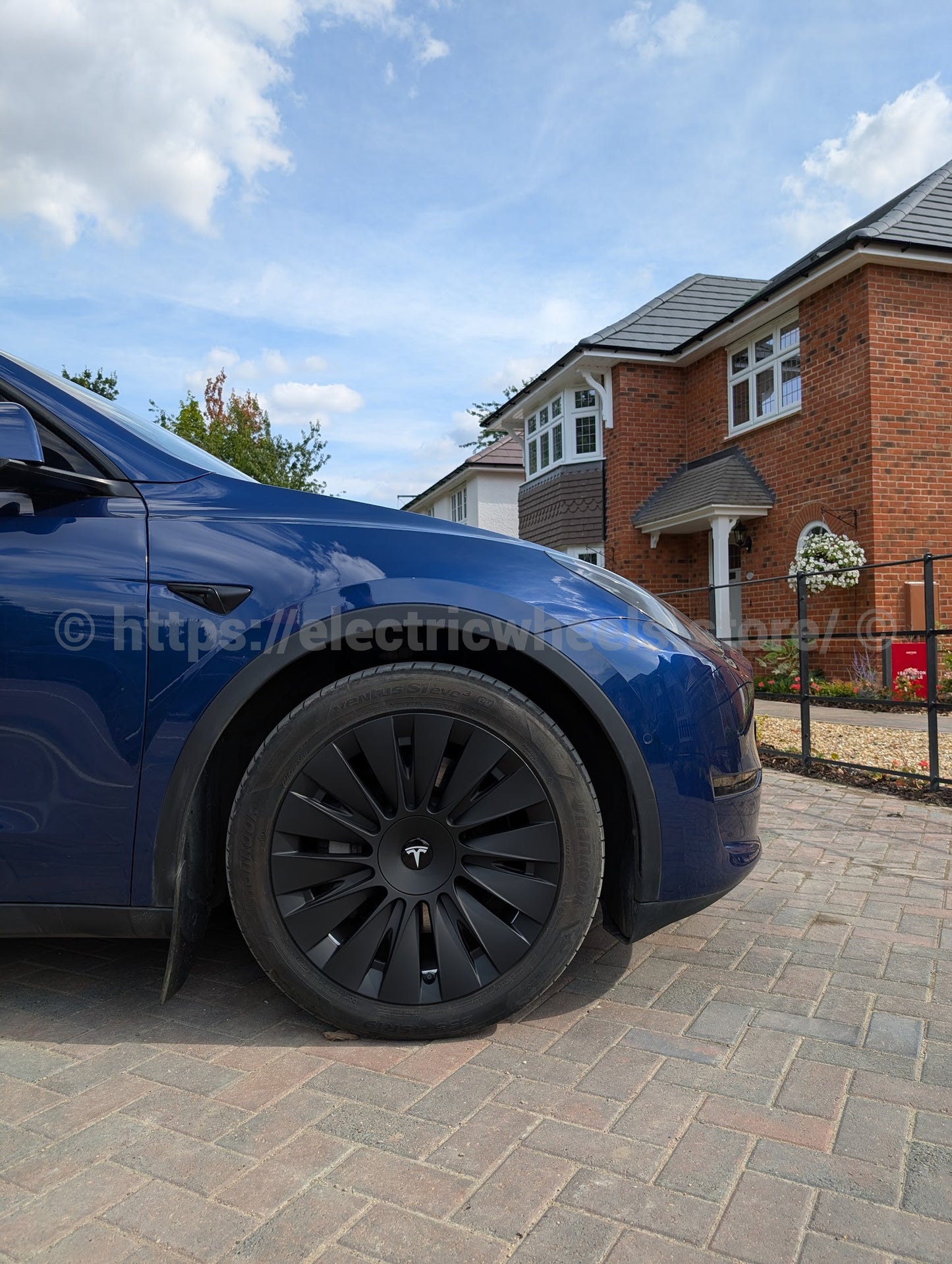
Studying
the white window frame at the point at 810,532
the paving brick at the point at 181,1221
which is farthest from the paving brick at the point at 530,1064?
the white window frame at the point at 810,532

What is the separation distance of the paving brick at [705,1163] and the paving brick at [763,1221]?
0.10 feet

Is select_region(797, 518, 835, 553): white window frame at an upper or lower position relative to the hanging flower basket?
upper

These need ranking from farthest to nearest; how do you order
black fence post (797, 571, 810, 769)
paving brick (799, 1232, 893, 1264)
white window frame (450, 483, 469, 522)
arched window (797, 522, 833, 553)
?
white window frame (450, 483, 469, 522) < arched window (797, 522, 833, 553) < black fence post (797, 571, 810, 769) < paving brick (799, 1232, 893, 1264)

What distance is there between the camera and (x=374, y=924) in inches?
75.5

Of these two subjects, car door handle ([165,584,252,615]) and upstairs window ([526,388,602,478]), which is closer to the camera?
car door handle ([165,584,252,615])

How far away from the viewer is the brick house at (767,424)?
11.6m

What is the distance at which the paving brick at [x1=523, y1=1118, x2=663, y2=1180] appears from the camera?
151 cm

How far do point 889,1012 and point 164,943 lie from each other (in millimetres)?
2113

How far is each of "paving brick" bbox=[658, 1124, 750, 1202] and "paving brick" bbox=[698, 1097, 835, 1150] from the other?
34mm

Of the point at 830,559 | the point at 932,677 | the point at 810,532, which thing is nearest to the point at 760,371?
the point at 810,532

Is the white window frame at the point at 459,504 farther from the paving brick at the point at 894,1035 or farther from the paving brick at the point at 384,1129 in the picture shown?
the paving brick at the point at 384,1129

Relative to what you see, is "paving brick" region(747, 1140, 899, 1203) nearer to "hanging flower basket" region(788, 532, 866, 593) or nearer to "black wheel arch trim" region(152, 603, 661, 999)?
"black wheel arch trim" region(152, 603, 661, 999)

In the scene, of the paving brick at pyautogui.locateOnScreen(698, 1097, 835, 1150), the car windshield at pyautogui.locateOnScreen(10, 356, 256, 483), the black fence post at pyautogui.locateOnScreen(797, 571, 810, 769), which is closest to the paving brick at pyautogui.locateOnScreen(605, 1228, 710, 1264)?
the paving brick at pyautogui.locateOnScreen(698, 1097, 835, 1150)

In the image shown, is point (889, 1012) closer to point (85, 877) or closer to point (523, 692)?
point (523, 692)
